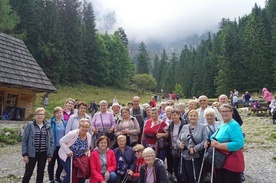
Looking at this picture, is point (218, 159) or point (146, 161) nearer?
point (218, 159)

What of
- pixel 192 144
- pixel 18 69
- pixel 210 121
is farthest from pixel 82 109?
pixel 18 69

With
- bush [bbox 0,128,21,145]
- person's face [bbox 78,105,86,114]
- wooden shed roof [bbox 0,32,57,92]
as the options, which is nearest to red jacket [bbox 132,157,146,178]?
person's face [bbox 78,105,86,114]

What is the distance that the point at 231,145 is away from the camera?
12.8 ft

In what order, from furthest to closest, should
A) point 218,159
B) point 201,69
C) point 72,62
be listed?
point 201,69
point 72,62
point 218,159

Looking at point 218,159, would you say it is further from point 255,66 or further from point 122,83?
point 122,83

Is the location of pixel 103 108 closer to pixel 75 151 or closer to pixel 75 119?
pixel 75 119

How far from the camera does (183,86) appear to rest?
69438 mm

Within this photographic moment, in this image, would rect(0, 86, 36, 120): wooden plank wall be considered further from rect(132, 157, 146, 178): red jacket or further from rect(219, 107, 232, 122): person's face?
rect(219, 107, 232, 122): person's face

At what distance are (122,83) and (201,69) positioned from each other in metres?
20.6

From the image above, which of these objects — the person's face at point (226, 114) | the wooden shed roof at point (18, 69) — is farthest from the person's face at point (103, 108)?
the wooden shed roof at point (18, 69)

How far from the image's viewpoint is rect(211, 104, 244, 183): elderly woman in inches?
154

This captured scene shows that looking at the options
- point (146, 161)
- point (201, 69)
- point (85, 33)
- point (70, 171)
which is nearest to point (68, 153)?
point (70, 171)

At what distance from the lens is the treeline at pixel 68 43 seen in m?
41.5

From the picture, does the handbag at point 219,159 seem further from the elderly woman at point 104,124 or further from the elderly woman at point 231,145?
the elderly woman at point 104,124
